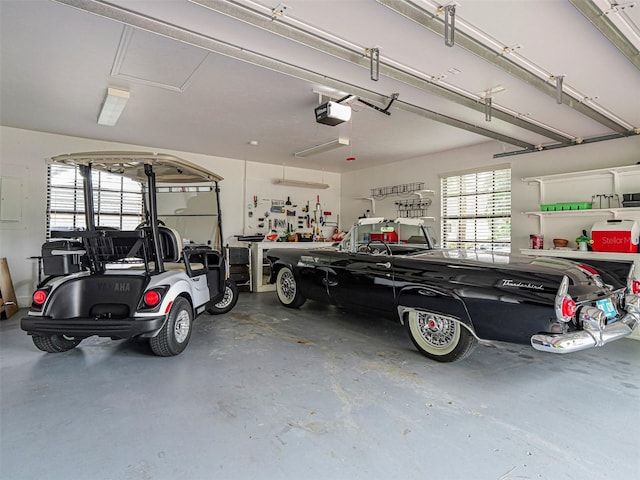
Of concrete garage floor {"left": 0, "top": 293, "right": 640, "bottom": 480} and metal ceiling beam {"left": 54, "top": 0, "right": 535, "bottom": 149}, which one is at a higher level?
metal ceiling beam {"left": 54, "top": 0, "right": 535, "bottom": 149}

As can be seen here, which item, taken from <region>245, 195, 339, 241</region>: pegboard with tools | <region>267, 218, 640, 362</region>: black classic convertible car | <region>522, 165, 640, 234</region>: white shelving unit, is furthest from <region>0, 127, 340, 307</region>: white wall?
<region>522, 165, 640, 234</region>: white shelving unit

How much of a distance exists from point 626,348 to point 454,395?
252 cm

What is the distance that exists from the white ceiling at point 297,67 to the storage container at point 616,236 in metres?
1.16

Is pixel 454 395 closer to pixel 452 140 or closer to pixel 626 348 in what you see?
pixel 626 348

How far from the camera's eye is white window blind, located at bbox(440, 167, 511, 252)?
19.5 feet

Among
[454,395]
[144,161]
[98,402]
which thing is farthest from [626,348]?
[144,161]

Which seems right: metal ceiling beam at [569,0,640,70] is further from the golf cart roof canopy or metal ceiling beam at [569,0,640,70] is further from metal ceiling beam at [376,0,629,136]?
the golf cart roof canopy

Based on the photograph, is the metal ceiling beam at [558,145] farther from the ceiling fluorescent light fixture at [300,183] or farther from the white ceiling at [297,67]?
the ceiling fluorescent light fixture at [300,183]

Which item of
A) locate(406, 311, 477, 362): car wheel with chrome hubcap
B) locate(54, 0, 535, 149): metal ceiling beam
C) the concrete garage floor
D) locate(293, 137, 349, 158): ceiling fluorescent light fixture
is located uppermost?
locate(293, 137, 349, 158): ceiling fluorescent light fixture

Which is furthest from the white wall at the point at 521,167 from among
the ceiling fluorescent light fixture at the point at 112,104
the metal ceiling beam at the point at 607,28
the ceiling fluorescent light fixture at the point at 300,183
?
the ceiling fluorescent light fixture at the point at 112,104

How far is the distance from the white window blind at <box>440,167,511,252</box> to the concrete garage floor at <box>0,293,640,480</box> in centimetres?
276

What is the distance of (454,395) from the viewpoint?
2.45 m

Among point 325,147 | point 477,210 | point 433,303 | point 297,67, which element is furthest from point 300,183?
point 433,303

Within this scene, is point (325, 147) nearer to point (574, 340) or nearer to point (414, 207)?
point (414, 207)
